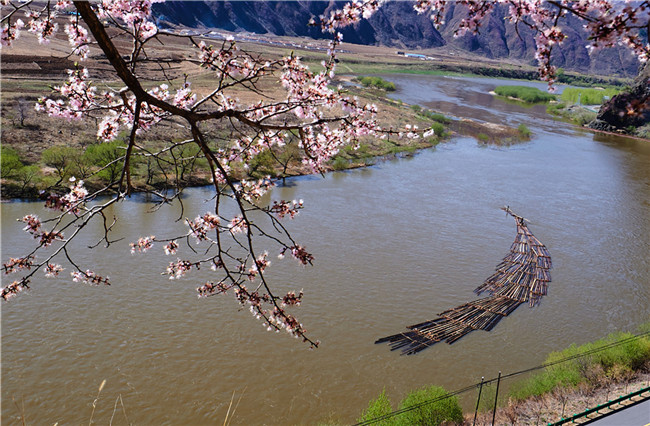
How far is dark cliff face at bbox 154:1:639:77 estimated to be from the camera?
303 feet

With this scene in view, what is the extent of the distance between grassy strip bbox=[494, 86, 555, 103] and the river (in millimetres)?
39038

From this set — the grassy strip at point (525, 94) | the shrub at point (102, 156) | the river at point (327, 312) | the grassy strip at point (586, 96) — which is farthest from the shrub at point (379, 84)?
the shrub at point (102, 156)

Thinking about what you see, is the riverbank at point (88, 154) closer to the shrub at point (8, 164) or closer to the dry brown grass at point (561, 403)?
the shrub at point (8, 164)

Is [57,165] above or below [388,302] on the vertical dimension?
above

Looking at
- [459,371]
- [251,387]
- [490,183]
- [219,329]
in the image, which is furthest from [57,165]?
[490,183]

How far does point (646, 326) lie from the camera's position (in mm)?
11688

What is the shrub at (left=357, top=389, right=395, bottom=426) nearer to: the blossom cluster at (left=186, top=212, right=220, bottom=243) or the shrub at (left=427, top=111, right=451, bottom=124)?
the blossom cluster at (left=186, top=212, right=220, bottom=243)

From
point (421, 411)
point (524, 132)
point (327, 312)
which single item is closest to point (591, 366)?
point (421, 411)

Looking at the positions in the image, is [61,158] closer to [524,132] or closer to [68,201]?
[68,201]

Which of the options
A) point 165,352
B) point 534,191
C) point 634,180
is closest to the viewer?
point 165,352

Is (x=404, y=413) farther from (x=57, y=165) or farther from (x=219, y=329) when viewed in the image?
(x=57, y=165)

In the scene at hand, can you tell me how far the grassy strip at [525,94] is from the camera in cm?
5700

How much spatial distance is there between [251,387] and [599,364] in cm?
695

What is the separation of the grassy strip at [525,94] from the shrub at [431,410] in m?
55.1
